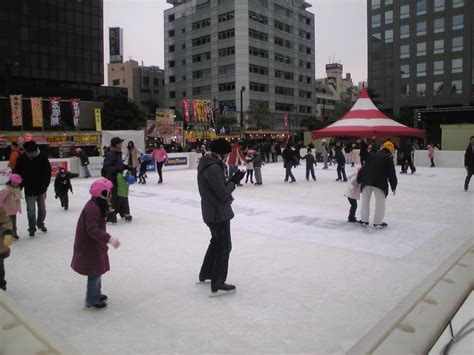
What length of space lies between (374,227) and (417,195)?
519 centimetres

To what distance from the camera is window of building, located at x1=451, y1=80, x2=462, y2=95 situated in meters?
64.1

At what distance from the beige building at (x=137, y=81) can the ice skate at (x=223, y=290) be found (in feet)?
266

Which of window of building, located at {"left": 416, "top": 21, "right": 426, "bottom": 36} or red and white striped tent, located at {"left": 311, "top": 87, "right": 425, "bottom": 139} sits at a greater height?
window of building, located at {"left": 416, "top": 21, "right": 426, "bottom": 36}

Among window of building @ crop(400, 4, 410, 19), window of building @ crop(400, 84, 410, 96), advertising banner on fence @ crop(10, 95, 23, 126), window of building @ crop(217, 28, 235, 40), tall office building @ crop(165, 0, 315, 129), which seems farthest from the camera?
window of building @ crop(217, 28, 235, 40)

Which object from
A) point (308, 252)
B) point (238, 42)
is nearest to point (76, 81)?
point (238, 42)

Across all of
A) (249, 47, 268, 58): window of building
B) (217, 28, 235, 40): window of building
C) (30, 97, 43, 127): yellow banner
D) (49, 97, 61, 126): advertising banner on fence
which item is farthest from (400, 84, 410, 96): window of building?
(30, 97, 43, 127): yellow banner

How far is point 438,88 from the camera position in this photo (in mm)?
65500

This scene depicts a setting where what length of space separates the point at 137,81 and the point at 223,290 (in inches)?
3375

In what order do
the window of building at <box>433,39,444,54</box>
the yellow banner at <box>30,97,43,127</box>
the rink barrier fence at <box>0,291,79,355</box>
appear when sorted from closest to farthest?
the rink barrier fence at <box>0,291,79,355</box>
the yellow banner at <box>30,97,43,127</box>
the window of building at <box>433,39,444,54</box>

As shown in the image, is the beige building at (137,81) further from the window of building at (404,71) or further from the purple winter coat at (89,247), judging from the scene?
the purple winter coat at (89,247)

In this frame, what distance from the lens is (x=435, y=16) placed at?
64.6 m

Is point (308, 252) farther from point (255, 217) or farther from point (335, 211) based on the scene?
point (335, 211)

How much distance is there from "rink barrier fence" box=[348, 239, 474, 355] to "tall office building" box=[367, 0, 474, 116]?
69.1 meters

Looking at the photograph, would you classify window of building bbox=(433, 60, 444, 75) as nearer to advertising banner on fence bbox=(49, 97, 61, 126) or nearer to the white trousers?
advertising banner on fence bbox=(49, 97, 61, 126)
